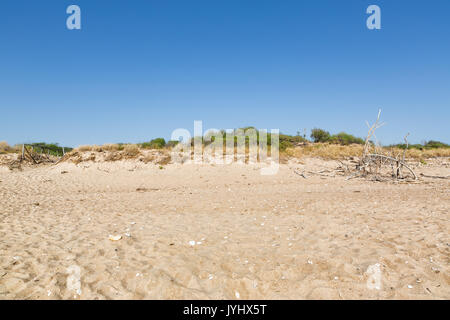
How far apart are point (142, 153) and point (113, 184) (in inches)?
194

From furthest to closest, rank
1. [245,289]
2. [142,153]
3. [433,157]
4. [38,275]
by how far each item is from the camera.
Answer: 1. [433,157]
2. [142,153]
3. [38,275]
4. [245,289]

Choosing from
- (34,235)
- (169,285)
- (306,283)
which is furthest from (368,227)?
(34,235)

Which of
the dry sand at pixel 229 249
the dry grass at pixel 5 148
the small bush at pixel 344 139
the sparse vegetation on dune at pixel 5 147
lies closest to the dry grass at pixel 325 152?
the small bush at pixel 344 139

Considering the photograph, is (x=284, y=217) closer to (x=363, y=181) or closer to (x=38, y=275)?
(x=38, y=275)

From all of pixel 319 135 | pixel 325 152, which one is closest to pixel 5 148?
pixel 325 152

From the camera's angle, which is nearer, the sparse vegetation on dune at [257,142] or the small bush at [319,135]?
the sparse vegetation on dune at [257,142]

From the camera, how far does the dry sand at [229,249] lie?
2.93m

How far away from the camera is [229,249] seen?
410cm

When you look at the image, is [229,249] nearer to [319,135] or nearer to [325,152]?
[325,152]

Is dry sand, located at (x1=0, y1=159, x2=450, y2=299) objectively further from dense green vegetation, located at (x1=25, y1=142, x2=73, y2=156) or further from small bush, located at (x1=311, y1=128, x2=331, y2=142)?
small bush, located at (x1=311, y1=128, x2=331, y2=142)

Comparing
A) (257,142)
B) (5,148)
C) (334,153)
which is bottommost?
(334,153)

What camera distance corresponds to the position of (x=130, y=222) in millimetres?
5852

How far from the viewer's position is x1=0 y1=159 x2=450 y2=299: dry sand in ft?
9.62

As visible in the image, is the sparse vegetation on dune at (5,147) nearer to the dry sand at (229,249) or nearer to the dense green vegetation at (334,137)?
the dry sand at (229,249)
